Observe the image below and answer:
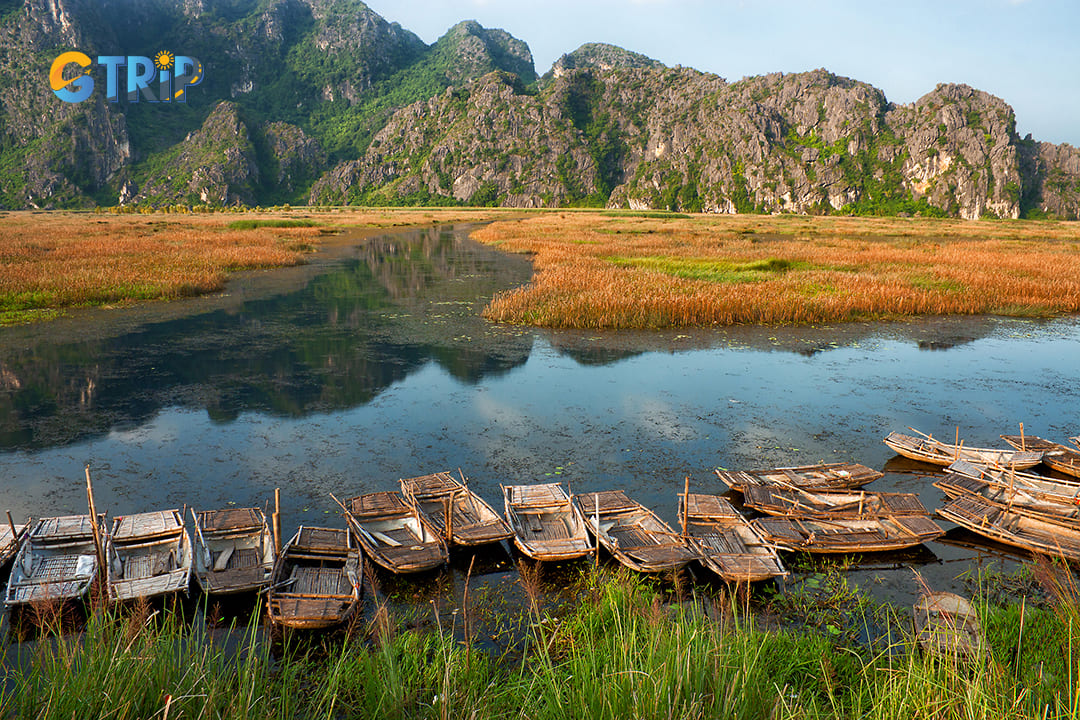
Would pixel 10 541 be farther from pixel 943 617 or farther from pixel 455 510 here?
pixel 943 617

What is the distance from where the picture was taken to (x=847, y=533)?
9.91 meters

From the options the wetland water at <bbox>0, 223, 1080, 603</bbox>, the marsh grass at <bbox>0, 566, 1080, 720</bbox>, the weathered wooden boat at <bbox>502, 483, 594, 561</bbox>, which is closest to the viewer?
the marsh grass at <bbox>0, 566, 1080, 720</bbox>

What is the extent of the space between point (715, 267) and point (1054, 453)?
29.3 m

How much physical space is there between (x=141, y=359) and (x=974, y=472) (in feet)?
79.9

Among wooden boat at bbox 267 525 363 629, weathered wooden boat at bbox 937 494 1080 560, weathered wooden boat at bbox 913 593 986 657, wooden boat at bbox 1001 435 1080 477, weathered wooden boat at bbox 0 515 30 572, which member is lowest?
wooden boat at bbox 267 525 363 629

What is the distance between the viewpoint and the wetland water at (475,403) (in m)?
12.4

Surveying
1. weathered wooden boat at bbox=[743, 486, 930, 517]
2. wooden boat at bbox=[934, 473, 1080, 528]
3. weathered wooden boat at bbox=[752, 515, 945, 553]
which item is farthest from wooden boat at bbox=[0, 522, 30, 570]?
wooden boat at bbox=[934, 473, 1080, 528]

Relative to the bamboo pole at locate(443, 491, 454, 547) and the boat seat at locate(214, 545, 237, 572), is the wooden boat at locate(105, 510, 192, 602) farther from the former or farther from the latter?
the bamboo pole at locate(443, 491, 454, 547)

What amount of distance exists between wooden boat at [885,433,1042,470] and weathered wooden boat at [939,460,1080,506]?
38 centimetres

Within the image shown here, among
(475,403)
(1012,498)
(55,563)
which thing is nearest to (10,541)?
(55,563)

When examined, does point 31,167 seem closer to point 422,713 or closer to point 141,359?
point 141,359

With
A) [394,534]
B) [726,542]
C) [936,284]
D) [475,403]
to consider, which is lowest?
[394,534]

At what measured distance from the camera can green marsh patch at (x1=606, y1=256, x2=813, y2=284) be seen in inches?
1473

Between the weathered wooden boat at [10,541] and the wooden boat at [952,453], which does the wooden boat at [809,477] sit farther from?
the weathered wooden boat at [10,541]
